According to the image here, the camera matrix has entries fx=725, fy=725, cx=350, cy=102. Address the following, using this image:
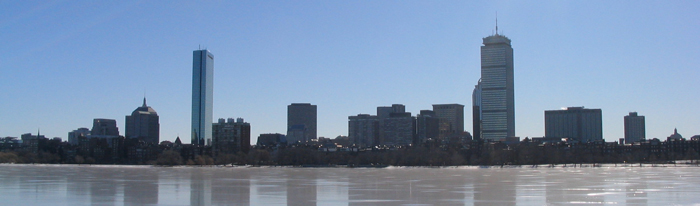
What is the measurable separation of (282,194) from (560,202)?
61.3 ft

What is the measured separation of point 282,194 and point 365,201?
28.0ft

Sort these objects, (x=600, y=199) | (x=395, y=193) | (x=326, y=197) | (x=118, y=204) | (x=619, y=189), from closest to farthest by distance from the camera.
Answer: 1. (x=118, y=204)
2. (x=600, y=199)
3. (x=326, y=197)
4. (x=395, y=193)
5. (x=619, y=189)

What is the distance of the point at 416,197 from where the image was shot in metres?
46.3

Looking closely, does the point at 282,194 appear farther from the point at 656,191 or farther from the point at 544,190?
the point at 656,191

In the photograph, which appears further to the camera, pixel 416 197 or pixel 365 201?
pixel 416 197

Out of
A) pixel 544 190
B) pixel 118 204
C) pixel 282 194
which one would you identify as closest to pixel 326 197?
pixel 282 194

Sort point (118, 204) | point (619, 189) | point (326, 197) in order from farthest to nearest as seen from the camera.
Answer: point (619, 189)
point (326, 197)
point (118, 204)

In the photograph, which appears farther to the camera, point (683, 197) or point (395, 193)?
point (395, 193)

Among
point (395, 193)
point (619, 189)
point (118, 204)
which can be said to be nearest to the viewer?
point (118, 204)

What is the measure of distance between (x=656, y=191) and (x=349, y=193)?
21.8m

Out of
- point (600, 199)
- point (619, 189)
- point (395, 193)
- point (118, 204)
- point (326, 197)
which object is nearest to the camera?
point (118, 204)

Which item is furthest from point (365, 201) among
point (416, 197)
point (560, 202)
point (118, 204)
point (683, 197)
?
point (683, 197)

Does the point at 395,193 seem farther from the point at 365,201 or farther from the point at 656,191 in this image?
the point at 656,191

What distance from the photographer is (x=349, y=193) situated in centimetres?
5116
